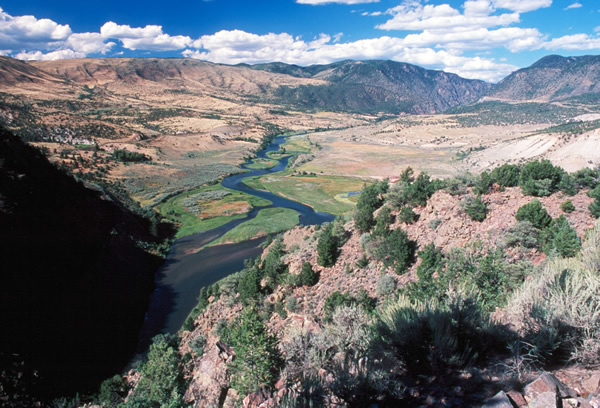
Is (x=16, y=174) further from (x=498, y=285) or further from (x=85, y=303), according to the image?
(x=498, y=285)

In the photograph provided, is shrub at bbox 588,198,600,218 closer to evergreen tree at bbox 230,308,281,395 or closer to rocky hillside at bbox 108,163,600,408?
rocky hillside at bbox 108,163,600,408

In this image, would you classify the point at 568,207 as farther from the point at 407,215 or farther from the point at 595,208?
the point at 407,215

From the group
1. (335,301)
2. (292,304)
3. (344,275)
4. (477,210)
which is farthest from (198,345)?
(477,210)

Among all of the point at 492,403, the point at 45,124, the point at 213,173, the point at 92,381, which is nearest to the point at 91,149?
the point at 45,124

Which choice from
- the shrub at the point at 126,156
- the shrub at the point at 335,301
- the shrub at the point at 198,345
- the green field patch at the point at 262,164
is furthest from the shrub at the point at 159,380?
the green field patch at the point at 262,164

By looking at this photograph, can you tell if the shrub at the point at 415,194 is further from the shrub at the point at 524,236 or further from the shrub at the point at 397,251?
the shrub at the point at 524,236

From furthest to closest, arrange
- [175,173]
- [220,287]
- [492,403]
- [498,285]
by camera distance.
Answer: [175,173], [220,287], [498,285], [492,403]

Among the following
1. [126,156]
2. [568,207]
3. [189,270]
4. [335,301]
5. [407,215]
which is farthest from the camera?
[126,156]

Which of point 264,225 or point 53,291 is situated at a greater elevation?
point 53,291
